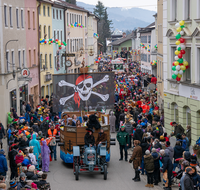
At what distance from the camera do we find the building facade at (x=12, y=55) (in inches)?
1122

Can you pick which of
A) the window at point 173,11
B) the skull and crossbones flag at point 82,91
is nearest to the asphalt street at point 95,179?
the skull and crossbones flag at point 82,91

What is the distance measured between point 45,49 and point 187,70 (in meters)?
26.8

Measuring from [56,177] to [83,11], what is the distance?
2151 inches

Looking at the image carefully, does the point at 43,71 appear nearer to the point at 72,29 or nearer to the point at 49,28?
the point at 49,28

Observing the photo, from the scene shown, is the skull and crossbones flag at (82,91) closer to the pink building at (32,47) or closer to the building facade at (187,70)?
the building facade at (187,70)

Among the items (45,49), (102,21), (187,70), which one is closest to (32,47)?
(45,49)

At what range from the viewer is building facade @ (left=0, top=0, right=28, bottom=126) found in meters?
28.5

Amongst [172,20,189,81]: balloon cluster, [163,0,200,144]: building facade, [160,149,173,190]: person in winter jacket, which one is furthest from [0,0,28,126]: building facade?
[160,149,173,190]: person in winter jacket

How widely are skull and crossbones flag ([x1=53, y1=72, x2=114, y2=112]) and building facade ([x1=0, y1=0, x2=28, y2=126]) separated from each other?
30.6ft

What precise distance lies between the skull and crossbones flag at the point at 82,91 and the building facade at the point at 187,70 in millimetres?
3813

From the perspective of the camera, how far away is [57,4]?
169ft

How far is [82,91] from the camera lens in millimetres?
19953

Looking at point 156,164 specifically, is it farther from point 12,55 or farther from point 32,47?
point 32,47

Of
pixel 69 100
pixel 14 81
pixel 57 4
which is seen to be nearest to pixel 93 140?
pixel 69 100
